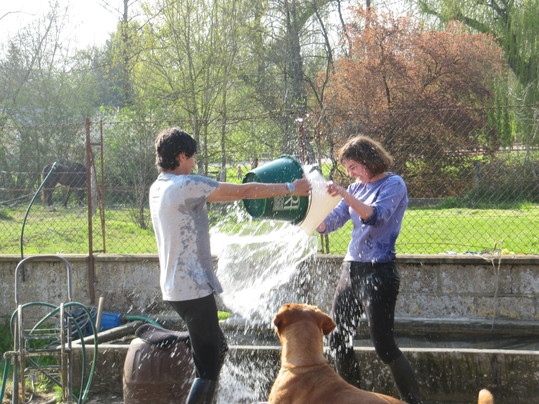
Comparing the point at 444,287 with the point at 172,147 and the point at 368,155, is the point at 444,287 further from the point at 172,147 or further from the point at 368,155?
the point at 172,147

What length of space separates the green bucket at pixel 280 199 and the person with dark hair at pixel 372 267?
0.30 meters

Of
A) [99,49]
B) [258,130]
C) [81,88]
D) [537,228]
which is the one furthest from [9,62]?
[537,228]

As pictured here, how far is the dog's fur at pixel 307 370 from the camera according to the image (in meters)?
3.07

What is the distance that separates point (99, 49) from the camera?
83.0 ft

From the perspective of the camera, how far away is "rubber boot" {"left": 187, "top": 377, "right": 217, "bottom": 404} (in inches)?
140

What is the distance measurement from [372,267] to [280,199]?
2.51 feet

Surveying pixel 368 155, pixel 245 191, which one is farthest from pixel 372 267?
pixel 245 191

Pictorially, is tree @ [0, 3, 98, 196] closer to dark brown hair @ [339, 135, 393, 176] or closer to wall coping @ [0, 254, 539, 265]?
wall coping @ [0, 254, 539, 265]

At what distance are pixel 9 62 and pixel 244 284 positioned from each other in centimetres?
1621

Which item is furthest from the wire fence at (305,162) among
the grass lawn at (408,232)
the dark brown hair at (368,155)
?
the dark brown hair at (368,155)

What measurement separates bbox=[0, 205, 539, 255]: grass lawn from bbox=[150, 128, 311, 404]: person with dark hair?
16.8 feet

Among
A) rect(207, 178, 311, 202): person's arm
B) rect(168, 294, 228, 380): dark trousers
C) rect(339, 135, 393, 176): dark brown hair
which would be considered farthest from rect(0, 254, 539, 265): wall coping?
rect(168, 294, 228, 380): dark trousers

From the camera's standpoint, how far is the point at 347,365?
4.26m

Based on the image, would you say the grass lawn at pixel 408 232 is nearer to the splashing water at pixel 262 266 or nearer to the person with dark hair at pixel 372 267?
the splashing water at pixel 262 266
